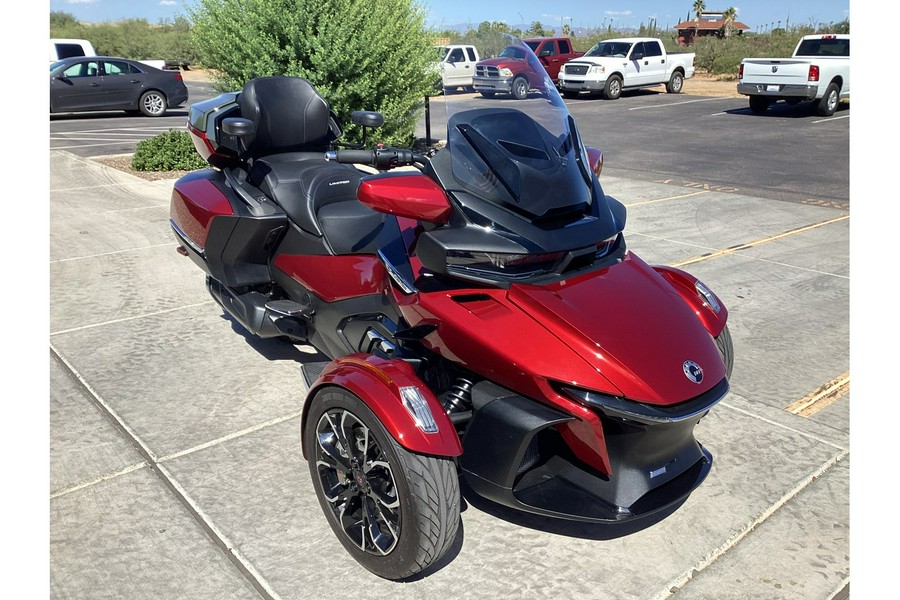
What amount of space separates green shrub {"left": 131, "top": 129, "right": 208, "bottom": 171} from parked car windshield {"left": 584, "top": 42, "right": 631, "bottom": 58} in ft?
52.9

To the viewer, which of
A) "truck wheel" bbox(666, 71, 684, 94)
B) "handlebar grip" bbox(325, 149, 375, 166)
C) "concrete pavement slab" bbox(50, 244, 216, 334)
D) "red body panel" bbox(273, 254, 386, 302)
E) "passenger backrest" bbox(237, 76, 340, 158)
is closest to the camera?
"handlebar grip" bbox(325, 149, 375, 166)

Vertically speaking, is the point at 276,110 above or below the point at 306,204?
above

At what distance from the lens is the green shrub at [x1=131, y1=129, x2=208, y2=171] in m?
10.6

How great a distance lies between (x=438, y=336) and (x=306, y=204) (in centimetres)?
151

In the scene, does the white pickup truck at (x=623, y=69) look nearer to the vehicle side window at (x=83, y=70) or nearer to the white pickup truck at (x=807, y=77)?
the white pickup truck at (x=807, y=77)

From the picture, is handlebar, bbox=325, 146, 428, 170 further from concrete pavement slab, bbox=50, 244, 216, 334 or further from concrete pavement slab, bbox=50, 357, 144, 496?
concrete pavement slab, bbox=50, 244, 216, 334

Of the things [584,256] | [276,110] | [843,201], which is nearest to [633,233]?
[843,201]

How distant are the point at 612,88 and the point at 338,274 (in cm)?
2074

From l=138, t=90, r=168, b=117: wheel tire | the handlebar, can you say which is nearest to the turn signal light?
l=138, t=90, r=168, b=117: wheel tire
